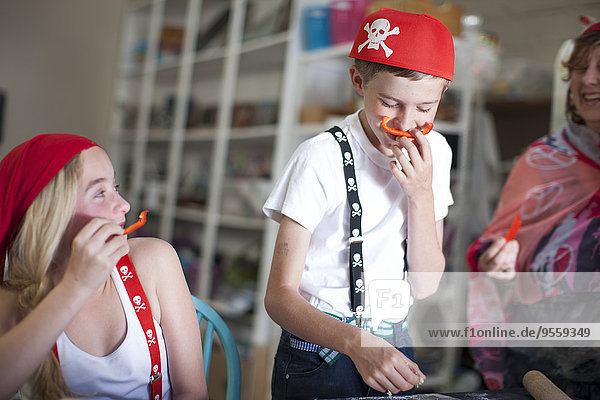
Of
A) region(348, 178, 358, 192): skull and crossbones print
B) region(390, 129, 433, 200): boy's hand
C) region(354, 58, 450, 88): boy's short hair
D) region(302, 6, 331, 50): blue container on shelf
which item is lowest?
region(348, 178, 358, 192): skull and crossbones print

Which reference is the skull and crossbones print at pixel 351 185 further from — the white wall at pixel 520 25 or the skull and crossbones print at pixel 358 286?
the white wall at pixel 520 25

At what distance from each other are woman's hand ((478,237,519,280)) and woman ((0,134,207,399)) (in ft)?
2.25

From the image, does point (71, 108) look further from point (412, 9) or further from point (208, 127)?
point (412, 9)

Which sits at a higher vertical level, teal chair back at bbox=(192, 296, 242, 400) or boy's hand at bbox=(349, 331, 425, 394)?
boy's hand at bbox=(349, 331, 425, 394)

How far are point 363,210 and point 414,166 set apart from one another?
14 centimetres

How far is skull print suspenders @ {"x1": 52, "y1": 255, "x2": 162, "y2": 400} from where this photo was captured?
1010 mm

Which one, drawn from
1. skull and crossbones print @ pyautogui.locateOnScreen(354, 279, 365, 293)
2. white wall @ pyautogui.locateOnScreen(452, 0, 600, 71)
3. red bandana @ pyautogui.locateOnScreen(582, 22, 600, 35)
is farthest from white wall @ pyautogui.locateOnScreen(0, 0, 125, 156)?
red bandana @ pyautogui.locateOnScreen(582, 22, 600, 35)

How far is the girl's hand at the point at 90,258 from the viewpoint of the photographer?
0.83m

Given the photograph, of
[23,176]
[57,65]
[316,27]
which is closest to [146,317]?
[23,176]

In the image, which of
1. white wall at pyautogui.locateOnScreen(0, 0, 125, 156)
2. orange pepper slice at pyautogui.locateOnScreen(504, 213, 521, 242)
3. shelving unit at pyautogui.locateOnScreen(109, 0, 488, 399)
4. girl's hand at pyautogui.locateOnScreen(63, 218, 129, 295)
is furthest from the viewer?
white wall at pyautogui.locateOnScreen(0, 0, 125, 156)

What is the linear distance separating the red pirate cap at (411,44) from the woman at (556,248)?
0.49m

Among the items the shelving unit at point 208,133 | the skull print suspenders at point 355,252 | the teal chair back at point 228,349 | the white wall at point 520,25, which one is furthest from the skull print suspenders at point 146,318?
the white wall at point 520,25

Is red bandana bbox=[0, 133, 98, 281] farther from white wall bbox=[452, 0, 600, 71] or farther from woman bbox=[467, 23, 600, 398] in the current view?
white wall bbox=[452, 0, 600, 71]

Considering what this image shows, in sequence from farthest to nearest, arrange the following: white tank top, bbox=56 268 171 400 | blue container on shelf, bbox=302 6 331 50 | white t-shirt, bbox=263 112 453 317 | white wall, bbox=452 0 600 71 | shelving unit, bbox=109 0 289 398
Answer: white wall, bbox=452 0 600 71, shelving unit, bbox=109 0 289 398, blue container on shelf, bbox=302 6 331 50, white t-shirt, bbox=263 112 453 317, white tank top, bbox=56 268 171 400
